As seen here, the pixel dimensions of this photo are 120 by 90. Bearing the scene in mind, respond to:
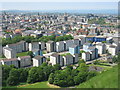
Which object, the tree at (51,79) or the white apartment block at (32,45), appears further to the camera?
the white apartment block at (32,45)

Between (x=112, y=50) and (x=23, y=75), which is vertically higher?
(x=112, y=50)

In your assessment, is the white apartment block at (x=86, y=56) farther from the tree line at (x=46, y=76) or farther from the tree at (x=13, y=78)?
the tree at (x=13, y=78)

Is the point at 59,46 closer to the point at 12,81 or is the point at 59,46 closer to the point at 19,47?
the point at 19,47

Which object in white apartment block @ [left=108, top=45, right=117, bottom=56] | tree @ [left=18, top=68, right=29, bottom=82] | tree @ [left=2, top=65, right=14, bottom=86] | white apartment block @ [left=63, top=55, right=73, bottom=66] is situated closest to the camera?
tree @ [left=2, top=65, right=14, bottom=86]

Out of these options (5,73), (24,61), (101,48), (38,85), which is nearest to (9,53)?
(24,61)

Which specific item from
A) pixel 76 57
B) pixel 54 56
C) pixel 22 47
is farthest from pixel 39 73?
pixel 22 47

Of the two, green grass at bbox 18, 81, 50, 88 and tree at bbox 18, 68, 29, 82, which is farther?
tree at bbox 18, 68, 29, 82

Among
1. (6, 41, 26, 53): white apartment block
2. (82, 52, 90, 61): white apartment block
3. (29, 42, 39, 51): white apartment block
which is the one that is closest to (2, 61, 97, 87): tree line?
(82, 52, 90, 61): white apartment block

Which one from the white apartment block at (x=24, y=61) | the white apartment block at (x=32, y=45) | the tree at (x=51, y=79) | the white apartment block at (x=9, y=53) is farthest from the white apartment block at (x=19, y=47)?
the tree at (x=51, y=79)

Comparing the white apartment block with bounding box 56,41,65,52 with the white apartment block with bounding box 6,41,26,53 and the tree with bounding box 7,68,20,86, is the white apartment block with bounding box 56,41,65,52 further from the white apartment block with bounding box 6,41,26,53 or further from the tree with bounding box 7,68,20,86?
the tree with bounding box 7,68,20,86

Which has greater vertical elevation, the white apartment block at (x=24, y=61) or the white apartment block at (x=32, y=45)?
the white apartment block at (x=32, y=45)

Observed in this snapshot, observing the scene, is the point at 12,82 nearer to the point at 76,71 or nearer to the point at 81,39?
the point at 76,71

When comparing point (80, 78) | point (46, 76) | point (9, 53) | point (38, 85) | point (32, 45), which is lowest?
point (38, 85)
